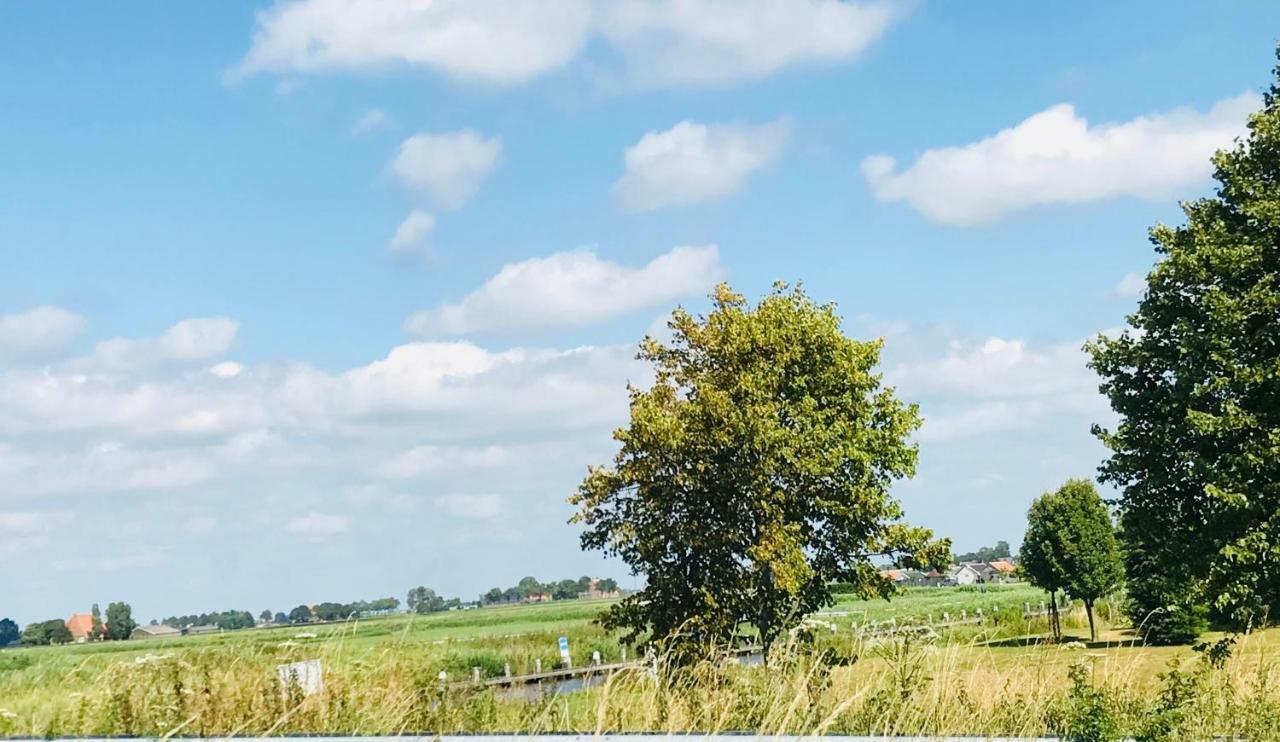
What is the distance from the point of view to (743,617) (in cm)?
2684

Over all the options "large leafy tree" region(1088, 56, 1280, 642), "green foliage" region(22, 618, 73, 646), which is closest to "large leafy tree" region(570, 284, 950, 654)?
"large leafy tree" region(1088, 56, 1280, 642)

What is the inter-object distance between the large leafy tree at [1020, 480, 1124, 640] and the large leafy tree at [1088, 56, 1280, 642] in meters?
23.5

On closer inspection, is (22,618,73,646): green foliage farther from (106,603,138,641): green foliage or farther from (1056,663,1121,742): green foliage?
(1056,663,1121,742): green foliage

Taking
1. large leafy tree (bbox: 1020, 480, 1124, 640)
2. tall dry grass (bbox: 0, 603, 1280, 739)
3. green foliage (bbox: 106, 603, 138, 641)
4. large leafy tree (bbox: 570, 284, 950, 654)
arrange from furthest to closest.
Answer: green foliage (bbox: 106, 603, 138, 641) < large leafy tree (bbox: 1020, 480, 1124, 640) < large leafy tree (bbox: 570, 284, 950, 654) < tall dry grass (bbox: 0, 603, 1280, 739)

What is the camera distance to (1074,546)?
48.5m

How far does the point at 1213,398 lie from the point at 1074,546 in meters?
27.7

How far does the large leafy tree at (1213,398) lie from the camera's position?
21672mm

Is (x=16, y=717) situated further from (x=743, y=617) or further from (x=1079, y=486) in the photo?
(x=1079, y=486)

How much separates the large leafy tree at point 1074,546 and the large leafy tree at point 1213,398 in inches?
925

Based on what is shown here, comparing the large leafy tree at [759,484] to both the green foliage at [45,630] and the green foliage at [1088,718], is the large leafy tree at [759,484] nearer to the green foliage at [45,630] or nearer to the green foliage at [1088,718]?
the green foliage at [1088,718]

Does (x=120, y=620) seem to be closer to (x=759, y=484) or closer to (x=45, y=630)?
(x=45, y=630)

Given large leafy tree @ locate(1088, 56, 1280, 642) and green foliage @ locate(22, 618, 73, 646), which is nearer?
large leafy tree @ locate(1088, 56, 1280, 642)

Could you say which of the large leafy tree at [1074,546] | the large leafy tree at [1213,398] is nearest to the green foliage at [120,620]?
the large leafy tree at [1074,546]

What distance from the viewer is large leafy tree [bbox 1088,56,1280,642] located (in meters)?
21.7
